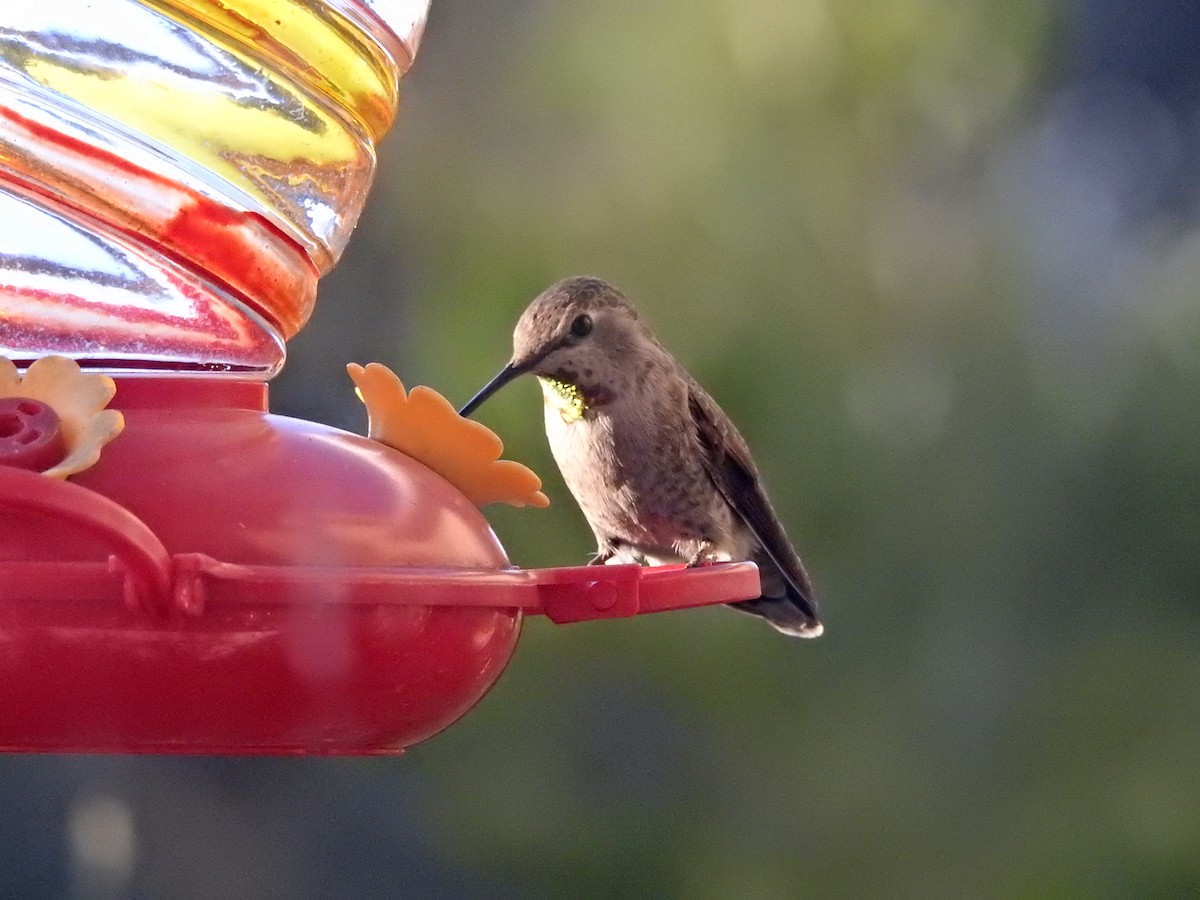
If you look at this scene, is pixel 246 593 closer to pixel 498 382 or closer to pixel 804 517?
pixel 498 382

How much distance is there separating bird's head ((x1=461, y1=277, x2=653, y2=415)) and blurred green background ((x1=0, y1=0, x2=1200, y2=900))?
1.66 meters

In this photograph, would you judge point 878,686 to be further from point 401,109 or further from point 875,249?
point 401,109

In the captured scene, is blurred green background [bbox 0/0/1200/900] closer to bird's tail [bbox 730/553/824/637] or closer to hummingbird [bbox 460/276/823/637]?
bird's tail [bbox 730/553/824/637]

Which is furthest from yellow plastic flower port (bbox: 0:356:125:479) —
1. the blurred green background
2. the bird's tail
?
the blurred green background

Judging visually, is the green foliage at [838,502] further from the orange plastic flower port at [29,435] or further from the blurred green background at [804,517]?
the orange plastic flower port at [29,435]

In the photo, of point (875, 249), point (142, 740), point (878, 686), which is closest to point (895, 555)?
point (878, 686)

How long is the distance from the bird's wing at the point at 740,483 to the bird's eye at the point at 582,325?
1.42 ft

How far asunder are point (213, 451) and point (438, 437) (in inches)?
13.3

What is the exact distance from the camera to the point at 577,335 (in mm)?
3326

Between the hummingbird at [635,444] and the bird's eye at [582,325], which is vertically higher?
the bird's eye at [582,325]

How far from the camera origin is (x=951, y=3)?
5.95m

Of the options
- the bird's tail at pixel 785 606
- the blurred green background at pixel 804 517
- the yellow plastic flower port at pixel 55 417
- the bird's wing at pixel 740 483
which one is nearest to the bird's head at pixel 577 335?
the bird's wing at pixel 740 483

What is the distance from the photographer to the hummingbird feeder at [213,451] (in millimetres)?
1521

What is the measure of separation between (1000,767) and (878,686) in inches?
18.1
